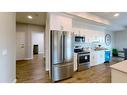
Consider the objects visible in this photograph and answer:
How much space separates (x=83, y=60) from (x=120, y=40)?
6.12 meters

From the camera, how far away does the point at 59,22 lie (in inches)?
148

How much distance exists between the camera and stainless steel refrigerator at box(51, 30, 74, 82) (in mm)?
3270

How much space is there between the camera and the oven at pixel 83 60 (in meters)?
4.57

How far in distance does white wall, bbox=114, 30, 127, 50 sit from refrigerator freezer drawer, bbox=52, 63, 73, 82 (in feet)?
23.5

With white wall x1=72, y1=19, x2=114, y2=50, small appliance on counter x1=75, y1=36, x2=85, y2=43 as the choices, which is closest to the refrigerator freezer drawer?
small appliance on counter x1=75, y1=36, x2=85, y2=43

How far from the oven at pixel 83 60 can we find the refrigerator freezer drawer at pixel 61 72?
0.86m

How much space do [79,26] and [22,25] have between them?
174 inches

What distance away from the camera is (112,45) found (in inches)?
360

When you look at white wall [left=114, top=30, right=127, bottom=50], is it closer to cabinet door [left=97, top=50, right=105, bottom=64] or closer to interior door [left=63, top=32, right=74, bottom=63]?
cabinet door [left=97, top=50, right=105, bottom=64]

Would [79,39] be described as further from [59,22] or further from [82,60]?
[59,22]

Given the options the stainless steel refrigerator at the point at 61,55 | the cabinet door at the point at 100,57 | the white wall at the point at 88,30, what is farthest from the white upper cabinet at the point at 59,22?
the cabinet door at the point at 100,57

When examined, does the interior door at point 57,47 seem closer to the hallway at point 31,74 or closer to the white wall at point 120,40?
the hallway at point 31,74
